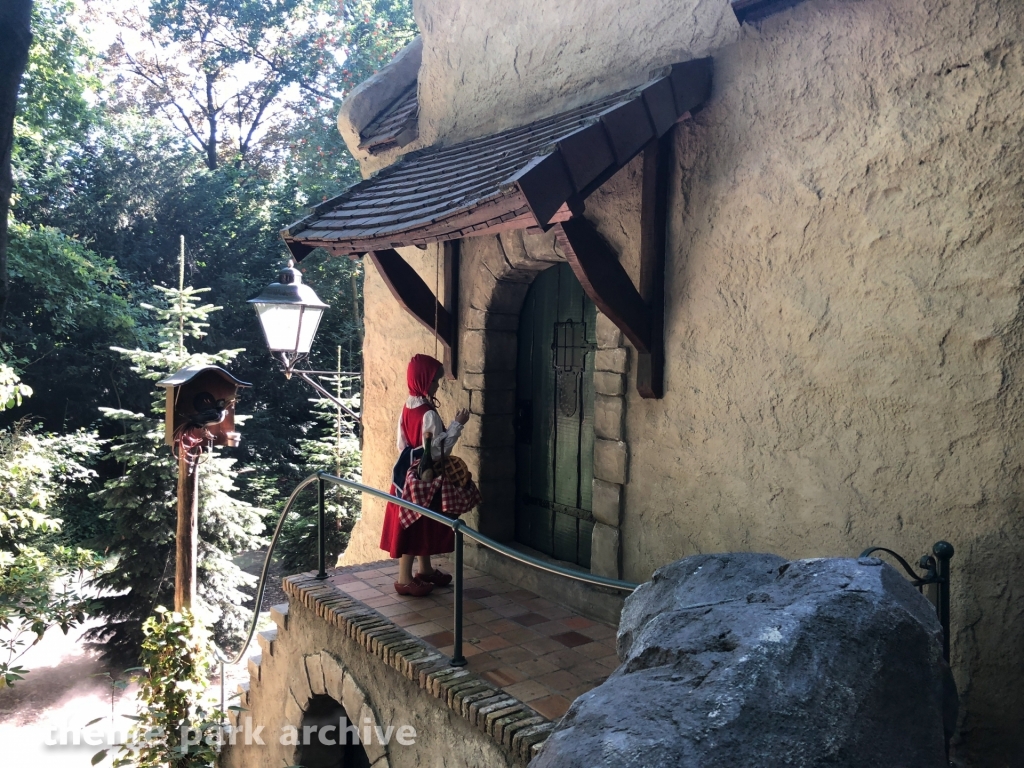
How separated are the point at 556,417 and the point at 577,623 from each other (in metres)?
1.34

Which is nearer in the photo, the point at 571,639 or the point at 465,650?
the point at 465,650

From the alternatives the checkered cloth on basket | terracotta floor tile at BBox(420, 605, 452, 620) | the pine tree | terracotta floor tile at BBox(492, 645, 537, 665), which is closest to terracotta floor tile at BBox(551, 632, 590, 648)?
terracotta floor tile at BBox(492, 645, 537, 665)

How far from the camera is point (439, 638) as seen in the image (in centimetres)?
374

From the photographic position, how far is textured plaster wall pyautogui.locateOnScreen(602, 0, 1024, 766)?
248 cm

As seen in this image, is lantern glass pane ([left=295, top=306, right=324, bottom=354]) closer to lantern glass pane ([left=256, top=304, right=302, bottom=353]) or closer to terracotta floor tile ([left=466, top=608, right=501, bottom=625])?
lantern glass pane ([left=256, top=304, right=302, bottom=353])

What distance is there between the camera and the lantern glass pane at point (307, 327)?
223 inches

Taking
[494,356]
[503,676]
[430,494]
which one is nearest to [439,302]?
[494,356]

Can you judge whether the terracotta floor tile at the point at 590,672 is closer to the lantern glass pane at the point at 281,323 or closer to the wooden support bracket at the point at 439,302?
the wooden support bracket at the point at 439,302

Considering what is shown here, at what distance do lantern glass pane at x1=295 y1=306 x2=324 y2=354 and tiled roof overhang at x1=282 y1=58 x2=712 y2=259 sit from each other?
0.99 m

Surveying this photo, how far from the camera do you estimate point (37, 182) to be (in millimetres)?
14812

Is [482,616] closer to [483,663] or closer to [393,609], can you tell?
[393,609]

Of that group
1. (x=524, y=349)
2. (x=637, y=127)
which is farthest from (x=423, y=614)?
(x=637, y=127)

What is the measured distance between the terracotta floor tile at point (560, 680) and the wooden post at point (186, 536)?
2.93 m

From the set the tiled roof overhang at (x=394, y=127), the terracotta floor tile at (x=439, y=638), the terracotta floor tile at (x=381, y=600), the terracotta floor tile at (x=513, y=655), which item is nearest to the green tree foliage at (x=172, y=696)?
the terracotta floor tile at (x=381, y=600)
